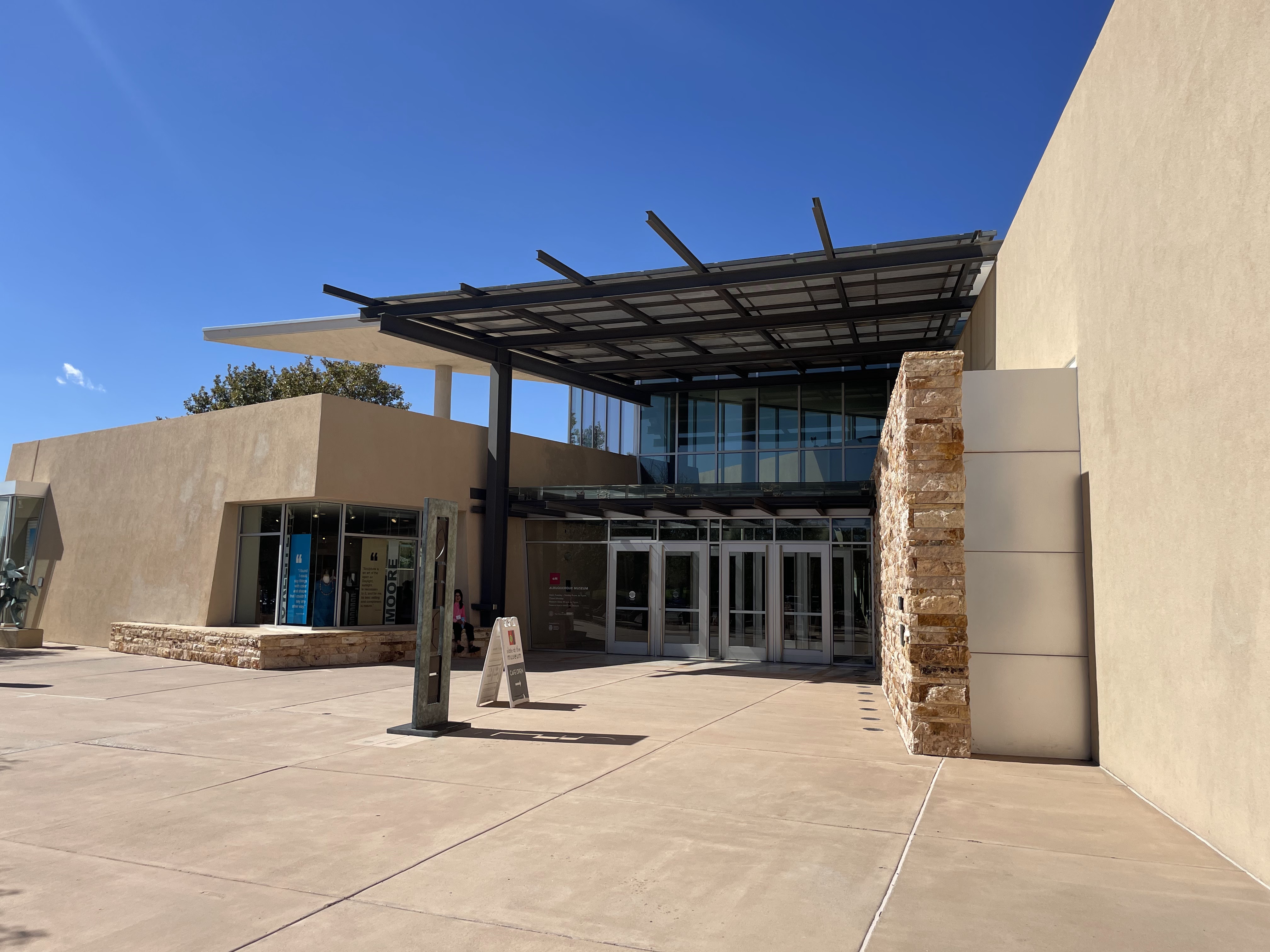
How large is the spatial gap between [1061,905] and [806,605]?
14347 millimetres

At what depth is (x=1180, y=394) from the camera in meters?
6.32

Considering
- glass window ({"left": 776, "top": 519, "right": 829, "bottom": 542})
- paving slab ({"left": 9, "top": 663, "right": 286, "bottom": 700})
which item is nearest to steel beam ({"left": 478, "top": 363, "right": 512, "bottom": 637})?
paving slab ({"left": 9, "top": 663, "right": 286, "bottom": 700})

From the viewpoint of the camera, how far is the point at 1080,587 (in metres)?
8.95

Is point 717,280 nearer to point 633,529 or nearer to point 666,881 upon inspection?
point 633,529

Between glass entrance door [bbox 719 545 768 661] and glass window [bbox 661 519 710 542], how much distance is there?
66cm

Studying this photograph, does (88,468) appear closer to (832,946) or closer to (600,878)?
(600,878)

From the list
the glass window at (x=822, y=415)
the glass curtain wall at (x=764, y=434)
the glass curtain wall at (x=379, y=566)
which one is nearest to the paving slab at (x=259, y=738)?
the glass curtain wall at (x=379, y=566)

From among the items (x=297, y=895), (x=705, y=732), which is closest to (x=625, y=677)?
(x=705, y=732)

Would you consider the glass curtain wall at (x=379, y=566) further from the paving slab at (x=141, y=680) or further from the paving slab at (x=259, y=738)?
the paving slab at (x=259, y=738)

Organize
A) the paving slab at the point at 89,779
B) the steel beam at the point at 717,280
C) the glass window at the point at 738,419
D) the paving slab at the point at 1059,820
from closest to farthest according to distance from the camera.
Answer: the paving slab at the point at 1059,820 < the paving slab at the point at 89,779 < the steel beam at the point at 717,280 < the glass window at the point at 738,419

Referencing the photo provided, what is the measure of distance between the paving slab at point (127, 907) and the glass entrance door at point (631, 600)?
15540 mm

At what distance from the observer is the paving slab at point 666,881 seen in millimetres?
4352

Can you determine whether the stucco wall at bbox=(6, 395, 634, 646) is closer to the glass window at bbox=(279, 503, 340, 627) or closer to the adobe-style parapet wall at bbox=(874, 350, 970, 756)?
the glass window at bbox=(279, 503, 340, 627)

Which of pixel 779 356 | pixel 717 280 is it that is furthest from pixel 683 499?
pixel 717 280
